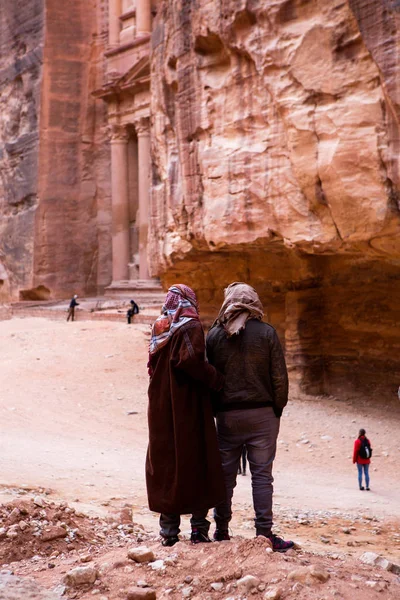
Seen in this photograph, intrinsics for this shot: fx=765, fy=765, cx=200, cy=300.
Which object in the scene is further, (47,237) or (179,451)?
(47,237)

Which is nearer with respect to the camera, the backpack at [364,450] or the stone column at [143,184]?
the backpack at [364,450]

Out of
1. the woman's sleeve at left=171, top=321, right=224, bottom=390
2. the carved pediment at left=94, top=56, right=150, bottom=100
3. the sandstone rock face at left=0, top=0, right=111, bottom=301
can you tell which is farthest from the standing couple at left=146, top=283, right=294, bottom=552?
the sandstone rock face at left=0, top=0, right=111, bottom=301

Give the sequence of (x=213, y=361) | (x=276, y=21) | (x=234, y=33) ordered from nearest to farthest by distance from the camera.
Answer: (x=213, y=361) → (x=276, y=21) → (x=234, y=33)

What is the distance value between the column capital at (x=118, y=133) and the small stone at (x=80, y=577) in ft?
89.2

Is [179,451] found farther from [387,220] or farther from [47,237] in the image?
[47,237]

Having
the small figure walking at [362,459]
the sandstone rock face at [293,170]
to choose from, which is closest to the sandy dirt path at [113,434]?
the small figure walking at [362,459]

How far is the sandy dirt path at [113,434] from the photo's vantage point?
8.14 metres

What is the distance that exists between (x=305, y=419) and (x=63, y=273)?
1950 cm

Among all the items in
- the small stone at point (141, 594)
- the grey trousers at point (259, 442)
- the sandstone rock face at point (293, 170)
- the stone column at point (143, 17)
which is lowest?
the small stone at point (141, 594)

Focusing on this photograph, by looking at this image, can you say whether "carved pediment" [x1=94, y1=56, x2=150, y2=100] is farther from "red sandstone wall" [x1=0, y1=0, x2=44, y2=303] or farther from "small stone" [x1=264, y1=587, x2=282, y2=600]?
"small stone" [x1=264, y1=587, x2=282, y2=600]

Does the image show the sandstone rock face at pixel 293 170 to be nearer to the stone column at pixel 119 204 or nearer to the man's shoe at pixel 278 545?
the man's shoe at pixel 278 545

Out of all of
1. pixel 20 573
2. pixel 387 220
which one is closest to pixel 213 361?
pixel 20 573

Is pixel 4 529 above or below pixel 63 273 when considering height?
below

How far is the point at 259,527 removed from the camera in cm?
456
